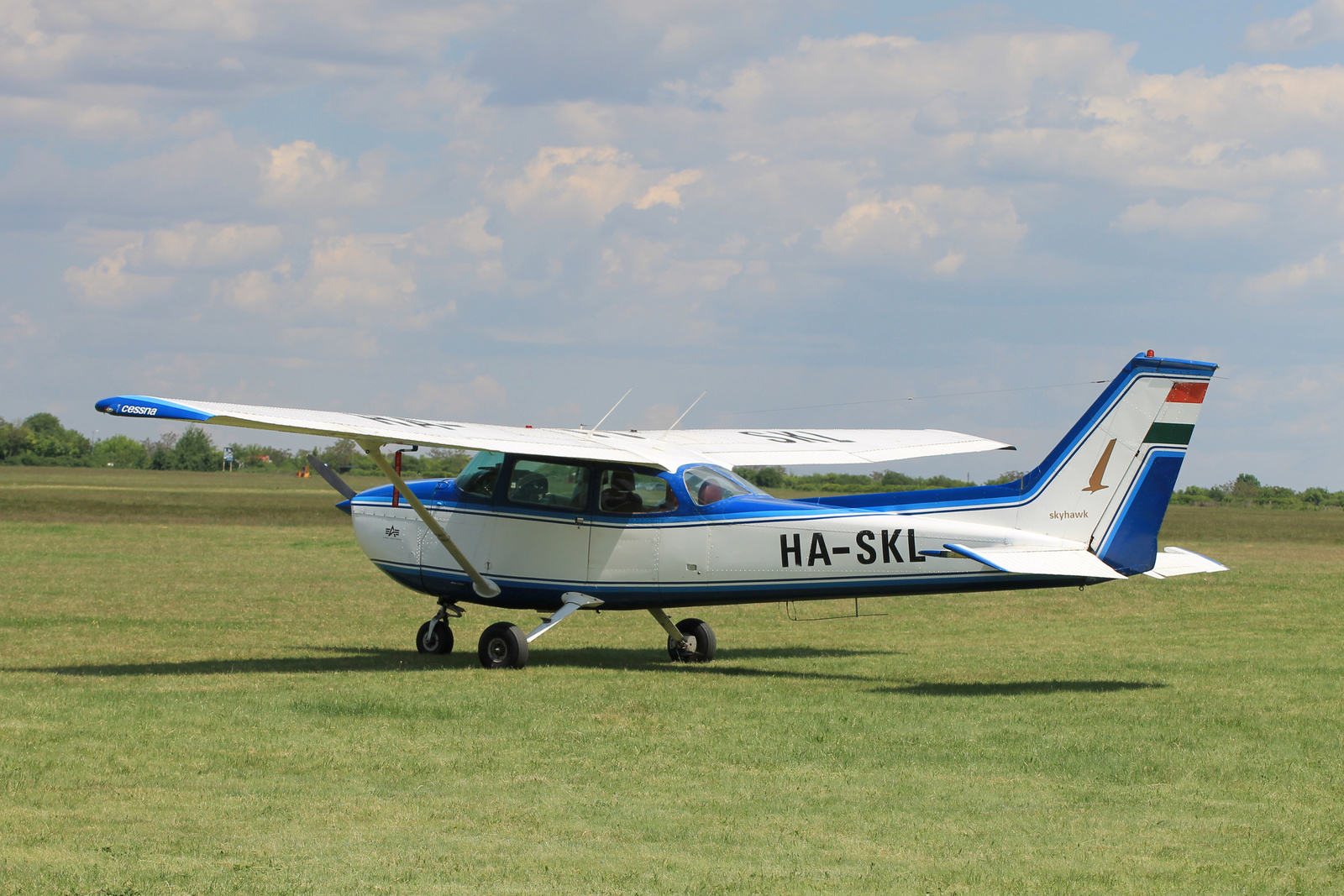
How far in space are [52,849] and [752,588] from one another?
6.84 meters

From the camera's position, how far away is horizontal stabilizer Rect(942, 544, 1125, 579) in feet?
33.3

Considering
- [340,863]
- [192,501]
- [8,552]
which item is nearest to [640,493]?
[340,863]

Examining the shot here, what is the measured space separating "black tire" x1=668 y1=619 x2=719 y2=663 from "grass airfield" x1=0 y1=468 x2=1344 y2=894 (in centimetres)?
24

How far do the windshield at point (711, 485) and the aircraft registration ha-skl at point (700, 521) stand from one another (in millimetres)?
17

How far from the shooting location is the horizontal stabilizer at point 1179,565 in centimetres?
1101

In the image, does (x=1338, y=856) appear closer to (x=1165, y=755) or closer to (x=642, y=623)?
(x=1165, y=755)

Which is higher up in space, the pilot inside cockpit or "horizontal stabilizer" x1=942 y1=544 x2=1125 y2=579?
the pilot inside cockpit

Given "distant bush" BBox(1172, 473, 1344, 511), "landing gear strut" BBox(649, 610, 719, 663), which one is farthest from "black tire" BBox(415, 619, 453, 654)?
"distant bush" BBox(1172, 473, 1344, 511)

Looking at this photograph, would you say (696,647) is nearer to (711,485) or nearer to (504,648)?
(711,485)

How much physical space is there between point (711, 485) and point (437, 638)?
10.7 feet

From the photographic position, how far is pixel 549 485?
1234cm

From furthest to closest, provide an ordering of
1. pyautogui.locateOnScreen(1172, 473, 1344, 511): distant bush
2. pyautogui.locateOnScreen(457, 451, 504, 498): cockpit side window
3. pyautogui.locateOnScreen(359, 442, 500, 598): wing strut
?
pyautogui.locateOnScreen(1172, 473, 1344, 511): distant bush → pyautogui.locateOnScreen(457, 451, 504, 498): cockpit side window → pyautogui.locateOnScreen(359, 442, 500, 598): wing strut

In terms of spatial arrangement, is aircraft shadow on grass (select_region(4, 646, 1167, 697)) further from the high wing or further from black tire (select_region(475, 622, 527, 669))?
the high wing

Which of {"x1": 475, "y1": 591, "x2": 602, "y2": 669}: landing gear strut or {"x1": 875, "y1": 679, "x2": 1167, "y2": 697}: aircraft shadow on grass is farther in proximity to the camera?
{"x1": 475, "y1": 591, "x2": 602, "y2": 669}: landing gear strut
